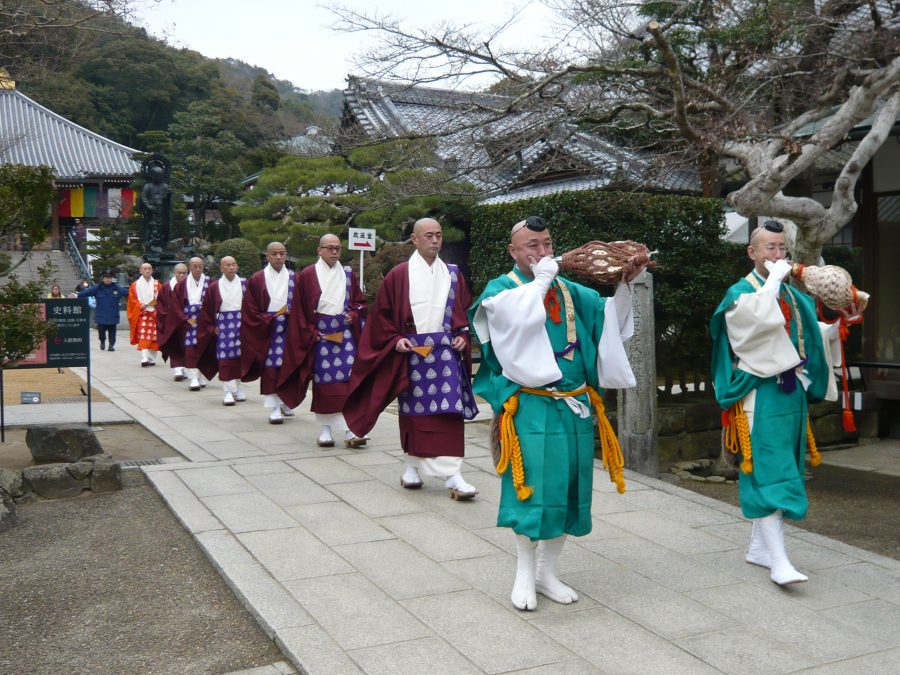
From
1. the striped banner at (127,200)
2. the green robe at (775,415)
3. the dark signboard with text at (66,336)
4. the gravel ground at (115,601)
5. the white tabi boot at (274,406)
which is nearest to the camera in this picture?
the gravel ground at (115,601)

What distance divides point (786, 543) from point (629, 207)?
3.80m

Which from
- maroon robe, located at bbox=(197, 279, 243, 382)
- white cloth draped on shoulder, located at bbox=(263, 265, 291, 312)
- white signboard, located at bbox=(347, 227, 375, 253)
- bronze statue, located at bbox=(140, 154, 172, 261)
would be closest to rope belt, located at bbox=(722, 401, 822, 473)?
white cloth draped on shoulder, located at bbox=(263, 265, 291, 312)

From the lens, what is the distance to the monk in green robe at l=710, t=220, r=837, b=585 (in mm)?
4293

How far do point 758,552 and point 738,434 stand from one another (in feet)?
2.01

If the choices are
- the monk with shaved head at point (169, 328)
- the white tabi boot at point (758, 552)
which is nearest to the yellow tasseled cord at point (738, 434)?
the white tabi boot at point (758, 552)

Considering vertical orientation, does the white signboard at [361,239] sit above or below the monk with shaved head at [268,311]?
above

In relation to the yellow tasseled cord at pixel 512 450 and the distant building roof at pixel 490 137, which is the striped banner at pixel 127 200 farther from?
the yellow tasseled cord at pixel 512 450

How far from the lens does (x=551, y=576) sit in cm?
403

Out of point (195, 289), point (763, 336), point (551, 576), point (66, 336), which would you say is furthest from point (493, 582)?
point (195, 289)

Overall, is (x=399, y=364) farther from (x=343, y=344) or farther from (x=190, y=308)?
(x=190, y=308)

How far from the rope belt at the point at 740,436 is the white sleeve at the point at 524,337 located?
4.05ft

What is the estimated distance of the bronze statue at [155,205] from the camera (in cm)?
2428

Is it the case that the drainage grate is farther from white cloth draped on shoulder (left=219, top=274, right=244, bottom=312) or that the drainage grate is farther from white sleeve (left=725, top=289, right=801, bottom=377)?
white sleeve (left=725, top=289, right=801, bottom=377)

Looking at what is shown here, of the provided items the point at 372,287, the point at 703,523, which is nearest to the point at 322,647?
the point at 703,523
